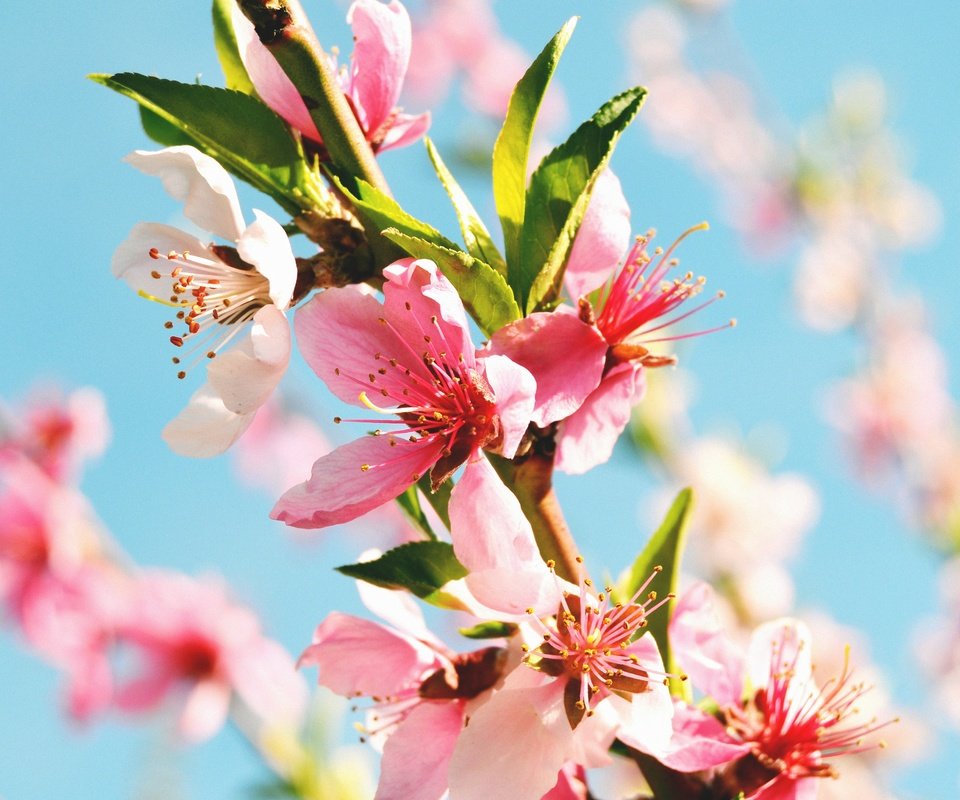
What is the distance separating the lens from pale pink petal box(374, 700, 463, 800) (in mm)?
1019

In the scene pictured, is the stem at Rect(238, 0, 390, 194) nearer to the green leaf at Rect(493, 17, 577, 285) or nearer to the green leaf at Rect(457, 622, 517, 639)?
the green leaf at Rect(493, 17, 577, 285)

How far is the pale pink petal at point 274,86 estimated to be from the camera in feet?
3.58

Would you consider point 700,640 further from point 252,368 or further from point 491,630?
point 252,368

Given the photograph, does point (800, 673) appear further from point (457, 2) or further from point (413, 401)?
point (457, 2)

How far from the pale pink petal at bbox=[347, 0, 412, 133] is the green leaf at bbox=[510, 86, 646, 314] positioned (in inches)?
9.6

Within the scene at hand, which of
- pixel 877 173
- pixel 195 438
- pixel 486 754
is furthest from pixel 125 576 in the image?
pixel 877 173

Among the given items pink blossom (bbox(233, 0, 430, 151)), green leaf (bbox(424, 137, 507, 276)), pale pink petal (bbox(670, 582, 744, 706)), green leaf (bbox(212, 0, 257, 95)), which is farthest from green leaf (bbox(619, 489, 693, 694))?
green leaf (bbox(212, 0, 257, 95))

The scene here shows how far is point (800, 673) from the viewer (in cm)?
121

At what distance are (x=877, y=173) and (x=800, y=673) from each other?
17.7 ft

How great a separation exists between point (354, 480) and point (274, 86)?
46cm

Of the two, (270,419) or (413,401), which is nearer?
(413,401)

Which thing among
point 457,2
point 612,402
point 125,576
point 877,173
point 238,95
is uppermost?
point 457,2

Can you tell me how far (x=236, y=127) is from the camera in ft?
3.54

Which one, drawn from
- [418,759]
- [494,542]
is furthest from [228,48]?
[418,759]
